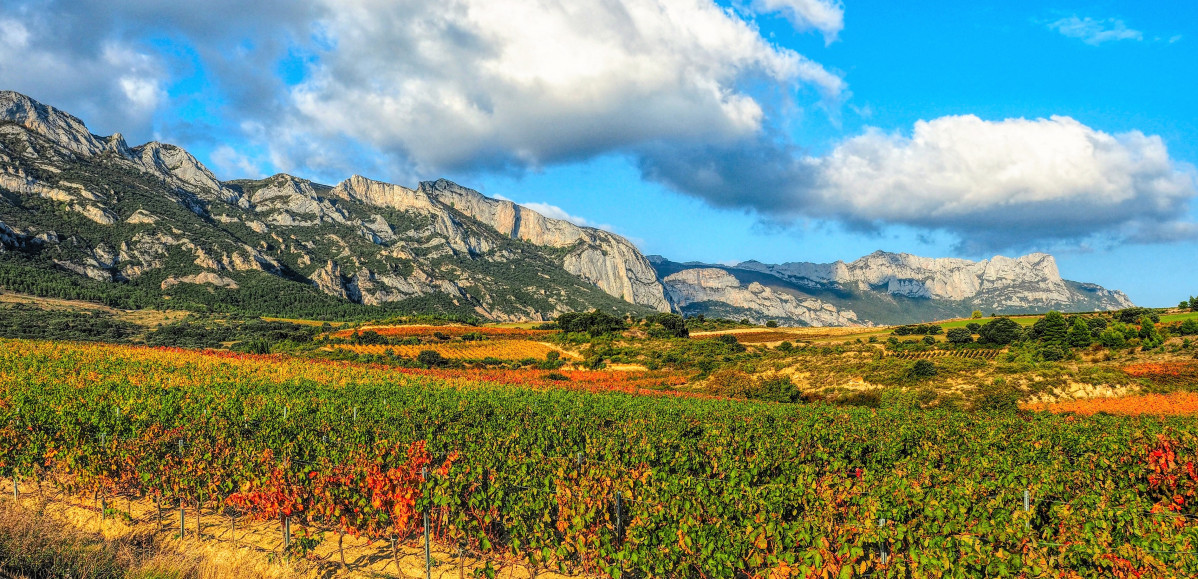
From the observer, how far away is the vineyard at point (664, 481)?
7426 millimetres

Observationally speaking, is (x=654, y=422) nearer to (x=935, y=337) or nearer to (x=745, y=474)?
(x=745, y=474)

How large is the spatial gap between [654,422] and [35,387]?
2390cm

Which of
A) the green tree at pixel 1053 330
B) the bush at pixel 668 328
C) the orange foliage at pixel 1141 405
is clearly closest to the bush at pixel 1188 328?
the green tree at pixel 1053 330

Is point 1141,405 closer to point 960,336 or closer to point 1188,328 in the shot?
point 1188,328

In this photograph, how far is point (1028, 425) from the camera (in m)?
18.8

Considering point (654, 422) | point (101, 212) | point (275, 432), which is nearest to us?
point (275, 432)

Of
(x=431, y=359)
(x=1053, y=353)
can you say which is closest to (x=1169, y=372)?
(x=1053, y=353)

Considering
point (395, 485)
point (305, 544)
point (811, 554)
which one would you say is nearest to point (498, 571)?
point (395, 485)

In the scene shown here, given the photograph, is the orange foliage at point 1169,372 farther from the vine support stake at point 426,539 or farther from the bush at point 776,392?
the vine support stake at point 426,539

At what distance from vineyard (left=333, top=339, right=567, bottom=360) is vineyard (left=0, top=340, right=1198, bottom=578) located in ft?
133

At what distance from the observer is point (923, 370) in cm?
4094

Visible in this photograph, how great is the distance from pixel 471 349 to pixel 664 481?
60.5 metres

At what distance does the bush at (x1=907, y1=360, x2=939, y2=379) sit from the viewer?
40.6 m

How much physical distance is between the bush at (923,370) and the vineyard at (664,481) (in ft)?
71.2
